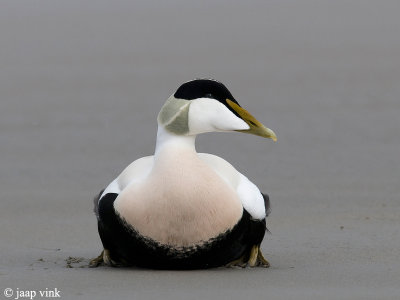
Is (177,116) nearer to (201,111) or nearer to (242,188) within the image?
(201,111)

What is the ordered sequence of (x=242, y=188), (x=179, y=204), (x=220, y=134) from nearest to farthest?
1. (x=179, y=204)
2. (x=242, y=188)
3. (x=220, y=134)

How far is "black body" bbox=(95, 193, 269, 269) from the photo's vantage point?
19.9ft

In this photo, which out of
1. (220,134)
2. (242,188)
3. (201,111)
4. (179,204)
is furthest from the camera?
(220,134)

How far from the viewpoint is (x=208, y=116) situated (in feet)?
20.2

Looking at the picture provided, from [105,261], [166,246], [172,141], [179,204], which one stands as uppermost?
[172,141]

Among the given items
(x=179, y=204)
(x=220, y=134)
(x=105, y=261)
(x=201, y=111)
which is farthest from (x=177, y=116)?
(x=220, y=134)

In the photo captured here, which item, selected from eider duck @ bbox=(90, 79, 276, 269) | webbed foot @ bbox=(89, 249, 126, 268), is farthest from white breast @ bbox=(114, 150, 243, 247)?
webbed foot @ bbox=(89, 249, 126, 268)

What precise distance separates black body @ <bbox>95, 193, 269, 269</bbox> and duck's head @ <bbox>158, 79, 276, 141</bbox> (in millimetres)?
452

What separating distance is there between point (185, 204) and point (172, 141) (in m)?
0.37

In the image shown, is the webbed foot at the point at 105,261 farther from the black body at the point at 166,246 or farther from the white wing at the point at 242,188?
the white wing at the point at 242,188

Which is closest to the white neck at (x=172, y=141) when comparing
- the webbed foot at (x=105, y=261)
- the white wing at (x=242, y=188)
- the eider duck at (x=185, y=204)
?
the eider duck at (x=185, y=204)

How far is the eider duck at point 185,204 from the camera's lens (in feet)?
19.7

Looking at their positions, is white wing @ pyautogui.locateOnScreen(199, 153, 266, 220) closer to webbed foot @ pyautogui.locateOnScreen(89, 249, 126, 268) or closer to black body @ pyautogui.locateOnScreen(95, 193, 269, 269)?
black body @ pyautogui.locateOnScreen(95, 193, 269, 269)

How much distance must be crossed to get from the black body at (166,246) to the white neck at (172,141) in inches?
13.7
